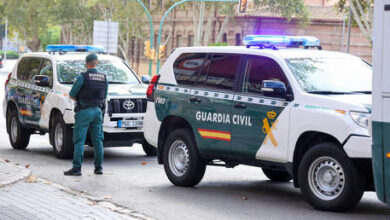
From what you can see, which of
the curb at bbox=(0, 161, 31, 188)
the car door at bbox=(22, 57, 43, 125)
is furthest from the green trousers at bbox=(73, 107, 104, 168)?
the car door at bbox=(22, 57, 43, 125)

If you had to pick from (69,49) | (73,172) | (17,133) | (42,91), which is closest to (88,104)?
(73,172)

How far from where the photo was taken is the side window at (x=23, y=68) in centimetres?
1680

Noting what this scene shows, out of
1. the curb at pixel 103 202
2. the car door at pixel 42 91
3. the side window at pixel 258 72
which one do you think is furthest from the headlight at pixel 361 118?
the car door at pixel 42 91

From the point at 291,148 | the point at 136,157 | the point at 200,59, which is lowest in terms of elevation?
the point at 136,157

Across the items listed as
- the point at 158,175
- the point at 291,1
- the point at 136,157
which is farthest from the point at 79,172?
the point at 291,1

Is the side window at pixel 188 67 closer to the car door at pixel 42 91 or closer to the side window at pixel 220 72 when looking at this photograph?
the side window at pixel 220 72

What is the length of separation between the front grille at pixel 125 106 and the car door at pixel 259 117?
4.39m

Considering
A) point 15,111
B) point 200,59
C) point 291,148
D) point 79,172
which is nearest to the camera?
point 291,148

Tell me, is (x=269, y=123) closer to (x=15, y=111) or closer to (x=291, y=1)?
(x=15, y=111)

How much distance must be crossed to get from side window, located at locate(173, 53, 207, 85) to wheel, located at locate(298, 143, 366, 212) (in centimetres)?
255

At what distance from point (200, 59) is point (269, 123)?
6.04ft

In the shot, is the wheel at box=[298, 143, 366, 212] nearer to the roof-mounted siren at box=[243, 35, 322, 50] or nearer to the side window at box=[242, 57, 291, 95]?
the side window at box=[242, 57, 291, 95]

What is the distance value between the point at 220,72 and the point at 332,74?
5.34ft

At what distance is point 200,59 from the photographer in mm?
11242
